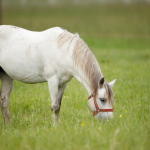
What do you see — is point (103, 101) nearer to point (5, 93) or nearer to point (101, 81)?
point (101, 81)

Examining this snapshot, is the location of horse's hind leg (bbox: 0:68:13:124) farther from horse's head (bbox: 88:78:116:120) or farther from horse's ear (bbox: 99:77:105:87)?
horse's ear (bbox: 99:77:105:87)

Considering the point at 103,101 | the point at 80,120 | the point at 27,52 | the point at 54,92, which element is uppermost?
the point at 27,52

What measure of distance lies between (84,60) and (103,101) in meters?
0.76

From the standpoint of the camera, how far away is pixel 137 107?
4.41m

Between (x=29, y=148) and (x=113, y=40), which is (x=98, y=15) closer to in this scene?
(x=113, y=40)

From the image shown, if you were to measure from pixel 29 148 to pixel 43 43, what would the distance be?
2.00 meters

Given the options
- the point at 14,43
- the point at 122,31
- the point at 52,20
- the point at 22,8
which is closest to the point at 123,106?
the point at 14,43

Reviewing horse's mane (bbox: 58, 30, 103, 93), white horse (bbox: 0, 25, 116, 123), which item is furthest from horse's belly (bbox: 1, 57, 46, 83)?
horse's mane (bbox: 58, 30, 103, 93)

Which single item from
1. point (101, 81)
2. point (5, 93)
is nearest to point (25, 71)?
point (5, 93)

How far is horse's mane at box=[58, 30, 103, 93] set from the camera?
3309mm

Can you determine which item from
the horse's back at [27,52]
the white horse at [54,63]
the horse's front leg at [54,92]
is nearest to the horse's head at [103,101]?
the white horse at [54,63]

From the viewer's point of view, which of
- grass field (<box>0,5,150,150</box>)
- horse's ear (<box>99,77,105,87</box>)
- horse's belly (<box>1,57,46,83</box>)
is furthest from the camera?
horse's belly (<box>1,57,46,83</box>)

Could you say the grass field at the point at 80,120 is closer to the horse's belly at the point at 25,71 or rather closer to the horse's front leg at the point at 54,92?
the horse's front leg at the point at 54,92

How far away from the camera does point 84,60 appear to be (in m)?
3.42
